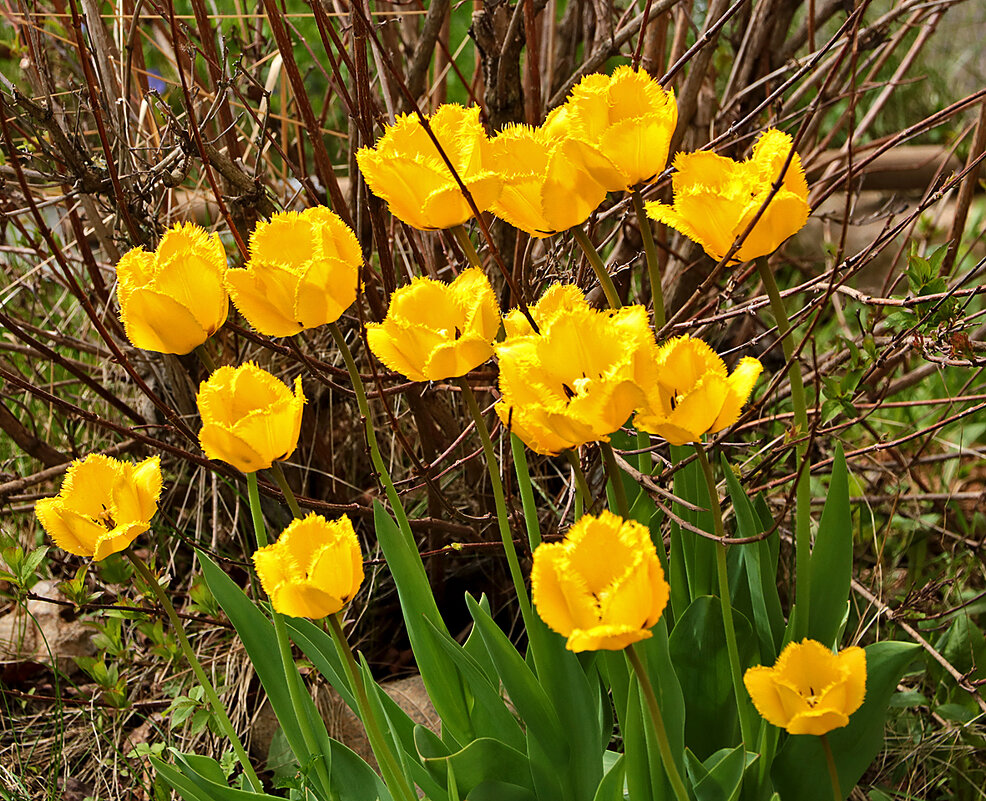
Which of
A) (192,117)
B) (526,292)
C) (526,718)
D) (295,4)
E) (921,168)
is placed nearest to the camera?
(526,718)

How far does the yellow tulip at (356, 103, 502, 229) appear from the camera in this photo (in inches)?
33.2

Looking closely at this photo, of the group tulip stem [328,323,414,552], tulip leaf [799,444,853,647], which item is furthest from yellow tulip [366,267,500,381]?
tulip leaf [799,444,853,647]

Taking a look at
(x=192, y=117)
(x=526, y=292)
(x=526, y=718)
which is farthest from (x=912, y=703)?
(x=192, y=117)

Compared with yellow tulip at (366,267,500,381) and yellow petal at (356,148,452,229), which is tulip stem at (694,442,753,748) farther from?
yellow petal at (356,148,452,229)

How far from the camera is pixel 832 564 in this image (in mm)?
1058

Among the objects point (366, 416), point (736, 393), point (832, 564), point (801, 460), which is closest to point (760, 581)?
point (832, 564)

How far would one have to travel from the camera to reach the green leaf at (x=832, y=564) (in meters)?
1.05

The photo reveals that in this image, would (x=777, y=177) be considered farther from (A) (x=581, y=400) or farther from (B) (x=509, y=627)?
(B) (x=509, y=627)

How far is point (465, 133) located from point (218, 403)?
32 cm

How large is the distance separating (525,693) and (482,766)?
81 millimetres

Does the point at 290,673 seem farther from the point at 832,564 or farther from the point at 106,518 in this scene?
the point at 832,564

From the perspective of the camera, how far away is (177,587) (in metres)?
1.87

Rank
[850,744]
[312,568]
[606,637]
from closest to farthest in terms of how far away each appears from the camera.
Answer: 1. [606,637]
2. [312,568]
3. [850,744]

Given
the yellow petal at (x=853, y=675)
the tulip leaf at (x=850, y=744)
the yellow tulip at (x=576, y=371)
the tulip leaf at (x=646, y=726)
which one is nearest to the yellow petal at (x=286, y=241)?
the yellow tulip at (x=576, y=371)
